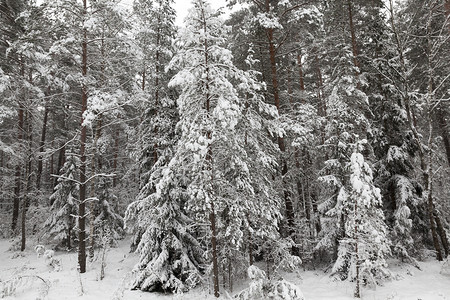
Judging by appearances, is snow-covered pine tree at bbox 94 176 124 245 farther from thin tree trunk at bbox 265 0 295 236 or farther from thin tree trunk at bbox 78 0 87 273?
thin tree trunk at bbox 265 0 295 236

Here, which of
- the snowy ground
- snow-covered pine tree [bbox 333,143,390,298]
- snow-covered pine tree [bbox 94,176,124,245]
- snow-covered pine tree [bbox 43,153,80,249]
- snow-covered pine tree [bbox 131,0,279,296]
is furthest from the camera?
snow-covered pine tree [bbox 94,176,124,245]

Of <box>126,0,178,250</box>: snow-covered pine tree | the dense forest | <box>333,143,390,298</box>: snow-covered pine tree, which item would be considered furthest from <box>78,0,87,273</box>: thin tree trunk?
<box>333,143,390,298</box>: snow-covered pine tree

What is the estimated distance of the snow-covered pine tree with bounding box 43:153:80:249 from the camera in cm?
1920

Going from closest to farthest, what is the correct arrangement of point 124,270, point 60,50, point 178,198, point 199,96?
point 199,96, point 60,50, point 178,198, point 124,270

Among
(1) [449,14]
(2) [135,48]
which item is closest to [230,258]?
(2) [135,48]

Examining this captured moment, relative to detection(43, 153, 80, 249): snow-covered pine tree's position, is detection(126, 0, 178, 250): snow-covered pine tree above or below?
above

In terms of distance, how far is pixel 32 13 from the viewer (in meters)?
12.0

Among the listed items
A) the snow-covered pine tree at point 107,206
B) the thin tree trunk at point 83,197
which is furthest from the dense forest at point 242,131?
the snow-covered pine tree at point 107,206

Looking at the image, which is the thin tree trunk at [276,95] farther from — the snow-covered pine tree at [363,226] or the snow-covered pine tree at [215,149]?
the snow-covered pine tree at [363,226]

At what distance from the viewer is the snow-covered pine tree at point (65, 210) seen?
1920cm

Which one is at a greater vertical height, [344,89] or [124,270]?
[344,89]

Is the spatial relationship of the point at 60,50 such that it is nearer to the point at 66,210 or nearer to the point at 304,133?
the point at 304,133

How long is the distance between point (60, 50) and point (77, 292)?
9.94 meters

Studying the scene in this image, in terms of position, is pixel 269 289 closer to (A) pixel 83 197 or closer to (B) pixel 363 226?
(B) pixel 363 226
